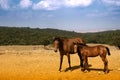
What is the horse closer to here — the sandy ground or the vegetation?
the sandy ground

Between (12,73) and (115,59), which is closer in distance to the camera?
(12,73)

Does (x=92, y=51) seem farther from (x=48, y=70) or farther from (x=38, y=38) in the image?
(x=38, y=38)

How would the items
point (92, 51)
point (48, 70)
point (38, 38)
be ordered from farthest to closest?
point (38, 38), point (48, 70), point (92, 51)

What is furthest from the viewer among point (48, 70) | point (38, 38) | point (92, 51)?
point (38, 38)

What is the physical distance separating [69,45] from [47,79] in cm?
254

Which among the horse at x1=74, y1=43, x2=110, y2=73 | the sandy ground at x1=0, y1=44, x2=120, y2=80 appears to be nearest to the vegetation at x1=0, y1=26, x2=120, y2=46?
the sandy ground at x1=0, y1=44, x2=120, y2=80

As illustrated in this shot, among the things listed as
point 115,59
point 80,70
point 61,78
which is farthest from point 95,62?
point 61,78

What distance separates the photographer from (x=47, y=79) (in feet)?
48.9

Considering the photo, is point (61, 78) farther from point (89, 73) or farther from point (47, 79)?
point (89, 73)

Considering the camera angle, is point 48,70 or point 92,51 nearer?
point 92,51

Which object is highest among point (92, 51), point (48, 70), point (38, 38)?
point (92, 51)

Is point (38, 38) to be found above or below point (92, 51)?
below

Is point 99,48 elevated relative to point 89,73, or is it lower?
elevated

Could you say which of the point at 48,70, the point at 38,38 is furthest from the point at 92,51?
the point at 38,38
